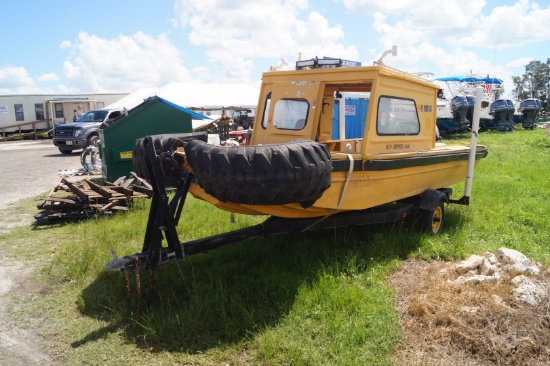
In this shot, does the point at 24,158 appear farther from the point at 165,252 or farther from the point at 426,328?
the point at 426,328

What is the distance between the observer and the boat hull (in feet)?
15.8

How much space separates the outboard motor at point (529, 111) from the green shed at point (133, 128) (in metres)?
25.8

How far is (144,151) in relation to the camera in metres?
4.63

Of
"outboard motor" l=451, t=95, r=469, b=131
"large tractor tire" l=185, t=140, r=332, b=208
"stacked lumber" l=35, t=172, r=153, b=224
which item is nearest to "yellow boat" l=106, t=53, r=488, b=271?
"large tractor tire" l=185, t=140, r=332, b=208

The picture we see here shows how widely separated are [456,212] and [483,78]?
23.5 meters

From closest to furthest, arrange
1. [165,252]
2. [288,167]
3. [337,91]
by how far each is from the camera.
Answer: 1. [288,167]
2. [165,252]
3. [337,91]

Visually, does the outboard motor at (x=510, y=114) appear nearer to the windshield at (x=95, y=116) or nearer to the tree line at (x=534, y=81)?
the windshield at (x=95, y=116)

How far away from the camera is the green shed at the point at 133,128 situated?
33.0ft

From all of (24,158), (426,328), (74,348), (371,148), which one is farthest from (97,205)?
(24,158)

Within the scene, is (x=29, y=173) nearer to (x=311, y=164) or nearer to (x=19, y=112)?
(x=311, y=164)

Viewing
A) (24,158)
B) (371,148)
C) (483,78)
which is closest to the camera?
(371,148)

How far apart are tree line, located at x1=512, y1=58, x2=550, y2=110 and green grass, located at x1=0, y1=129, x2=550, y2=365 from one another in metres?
55.1

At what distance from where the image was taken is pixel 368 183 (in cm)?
541

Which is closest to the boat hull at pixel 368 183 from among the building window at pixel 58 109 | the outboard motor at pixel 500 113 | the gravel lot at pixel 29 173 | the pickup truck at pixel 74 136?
the gravel lot at pixel 29 173
